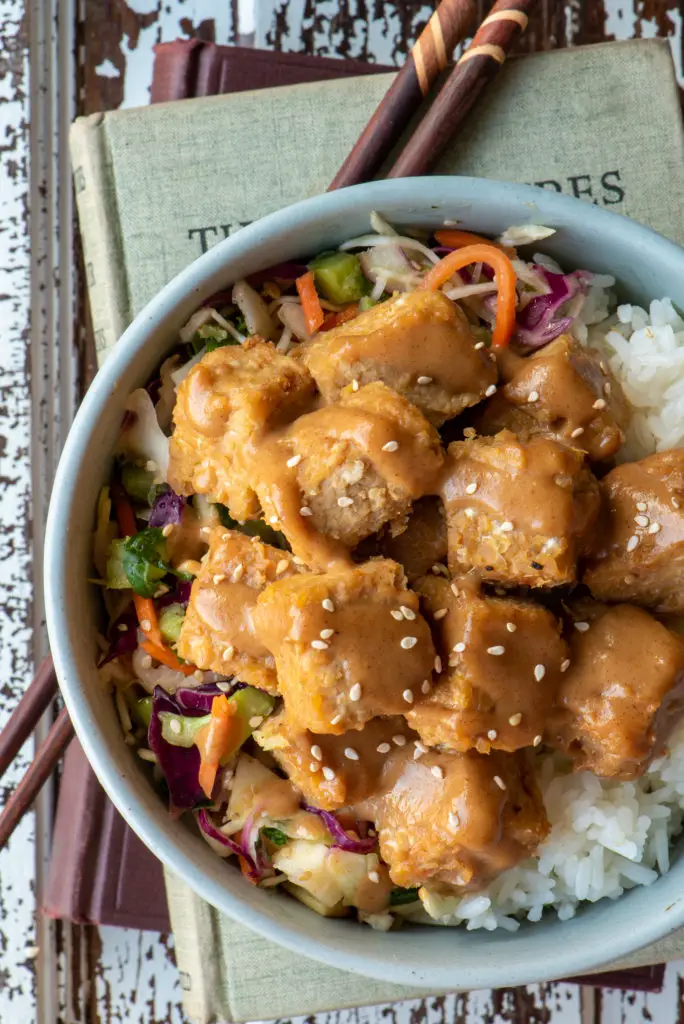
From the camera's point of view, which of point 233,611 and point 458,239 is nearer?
point 233,611

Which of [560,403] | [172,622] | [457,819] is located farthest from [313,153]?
[457,819]

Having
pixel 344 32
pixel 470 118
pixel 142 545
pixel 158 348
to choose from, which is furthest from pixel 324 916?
pixel 344 32

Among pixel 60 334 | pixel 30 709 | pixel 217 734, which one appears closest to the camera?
pixel 217 734

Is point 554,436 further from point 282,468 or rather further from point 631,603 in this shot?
point 282,468

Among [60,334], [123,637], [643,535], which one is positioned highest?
[60,334]

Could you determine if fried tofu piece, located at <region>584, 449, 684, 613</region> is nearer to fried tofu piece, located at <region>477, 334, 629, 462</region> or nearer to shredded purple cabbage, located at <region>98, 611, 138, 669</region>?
fried tofu piece, located at <region>477, 334, 629, 462</region>

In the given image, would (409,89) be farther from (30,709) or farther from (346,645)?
(30,709)
